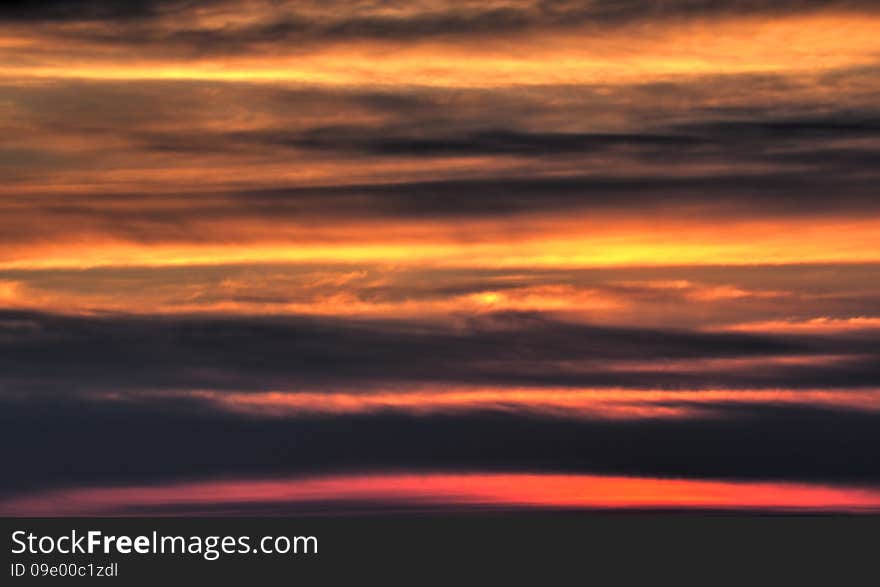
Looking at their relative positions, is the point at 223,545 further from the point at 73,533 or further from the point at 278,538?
the point at 73,533

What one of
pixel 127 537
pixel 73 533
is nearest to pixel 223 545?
pixel 127 537

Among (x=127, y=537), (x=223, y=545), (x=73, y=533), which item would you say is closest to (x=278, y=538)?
(x=223, y=545)

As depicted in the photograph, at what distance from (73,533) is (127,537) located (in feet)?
6.98

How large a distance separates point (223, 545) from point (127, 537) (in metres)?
3.73

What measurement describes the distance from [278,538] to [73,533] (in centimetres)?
774

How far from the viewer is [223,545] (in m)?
19.2

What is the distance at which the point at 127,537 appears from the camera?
64.2 feet

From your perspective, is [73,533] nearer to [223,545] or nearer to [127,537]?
[127,537]

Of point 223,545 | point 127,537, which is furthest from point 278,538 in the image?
point 127,537

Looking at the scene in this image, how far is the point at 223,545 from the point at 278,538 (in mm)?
1936

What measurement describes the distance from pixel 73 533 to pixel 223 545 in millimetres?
5854

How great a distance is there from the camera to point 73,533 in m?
19.8
